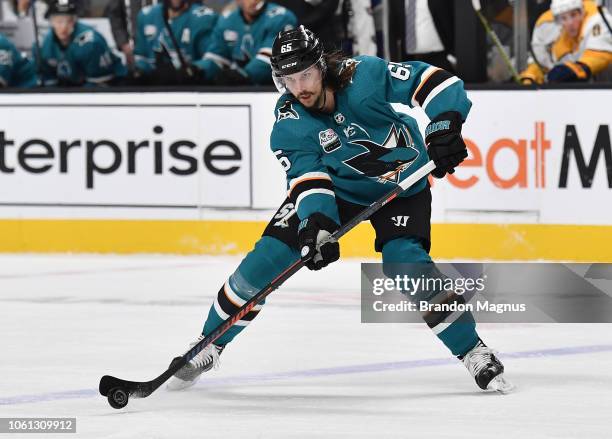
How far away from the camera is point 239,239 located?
22.6 feet

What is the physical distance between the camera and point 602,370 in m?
4.03

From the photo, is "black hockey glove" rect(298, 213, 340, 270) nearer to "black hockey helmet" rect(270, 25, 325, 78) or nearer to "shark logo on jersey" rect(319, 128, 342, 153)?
"shark logo on jersey" rect(319, 128, 342, 153)

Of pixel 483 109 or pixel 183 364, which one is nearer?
pixel 183 364

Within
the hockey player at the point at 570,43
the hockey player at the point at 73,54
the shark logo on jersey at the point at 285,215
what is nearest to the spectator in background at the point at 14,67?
the hockey player at the point at 73,54

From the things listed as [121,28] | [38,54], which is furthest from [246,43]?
[38,54]

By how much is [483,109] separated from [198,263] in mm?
1509

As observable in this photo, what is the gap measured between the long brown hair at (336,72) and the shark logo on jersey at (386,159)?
0.19 meters

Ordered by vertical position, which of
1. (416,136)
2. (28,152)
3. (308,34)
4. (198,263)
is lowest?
(198,263)

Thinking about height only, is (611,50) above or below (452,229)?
above

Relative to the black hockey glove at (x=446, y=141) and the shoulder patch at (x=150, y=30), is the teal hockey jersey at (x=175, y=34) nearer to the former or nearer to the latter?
the shoulder patch at (x=150, y=30)

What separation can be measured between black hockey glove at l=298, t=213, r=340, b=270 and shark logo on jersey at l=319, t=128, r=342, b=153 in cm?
23

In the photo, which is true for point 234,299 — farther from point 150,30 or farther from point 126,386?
point 150,30

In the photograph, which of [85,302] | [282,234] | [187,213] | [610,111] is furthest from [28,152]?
[282,234]

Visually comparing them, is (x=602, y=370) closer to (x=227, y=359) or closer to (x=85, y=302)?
(x=227, y=359)
